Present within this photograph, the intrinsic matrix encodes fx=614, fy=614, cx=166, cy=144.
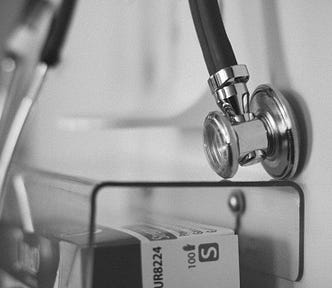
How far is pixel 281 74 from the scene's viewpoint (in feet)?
1.53

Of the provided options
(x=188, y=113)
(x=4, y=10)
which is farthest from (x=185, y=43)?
(x=4, y=10)

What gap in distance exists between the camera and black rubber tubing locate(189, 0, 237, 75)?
0.43 metres

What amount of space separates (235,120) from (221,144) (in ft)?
0.08

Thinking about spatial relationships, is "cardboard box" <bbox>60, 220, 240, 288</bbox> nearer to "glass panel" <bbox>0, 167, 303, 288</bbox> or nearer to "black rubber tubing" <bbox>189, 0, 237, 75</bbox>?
"glass panel" <bbox>0, 167, 303, 288</bbox>

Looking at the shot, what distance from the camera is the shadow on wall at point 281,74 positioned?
44cm

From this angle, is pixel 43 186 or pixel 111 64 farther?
pixel 111 64

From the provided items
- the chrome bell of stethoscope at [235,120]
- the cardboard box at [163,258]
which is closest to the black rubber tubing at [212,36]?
the chrome bell of stethoscope at [235,120]

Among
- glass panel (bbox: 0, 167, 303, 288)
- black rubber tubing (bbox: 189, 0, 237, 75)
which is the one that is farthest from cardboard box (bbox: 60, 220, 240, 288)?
black rubber tubing (bbox: 189, 0, 237, 75)

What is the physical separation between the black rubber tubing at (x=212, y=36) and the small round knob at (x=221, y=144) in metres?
0.04

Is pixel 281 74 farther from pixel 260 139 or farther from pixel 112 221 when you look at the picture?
pixel 112 221

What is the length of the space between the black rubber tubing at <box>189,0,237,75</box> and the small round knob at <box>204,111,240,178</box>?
36mm

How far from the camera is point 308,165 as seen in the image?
1.45ft

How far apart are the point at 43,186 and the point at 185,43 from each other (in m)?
0.20

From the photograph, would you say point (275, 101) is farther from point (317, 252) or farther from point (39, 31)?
point (39, 31)
